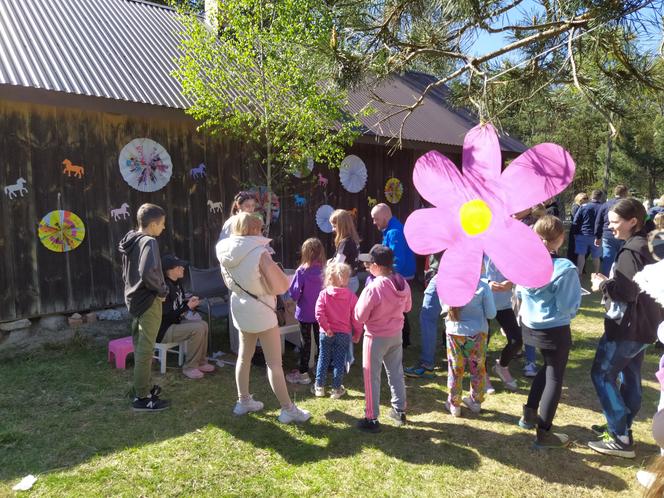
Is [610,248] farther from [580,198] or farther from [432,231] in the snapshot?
[432,231]

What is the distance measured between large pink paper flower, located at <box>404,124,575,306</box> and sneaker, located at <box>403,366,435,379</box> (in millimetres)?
2533

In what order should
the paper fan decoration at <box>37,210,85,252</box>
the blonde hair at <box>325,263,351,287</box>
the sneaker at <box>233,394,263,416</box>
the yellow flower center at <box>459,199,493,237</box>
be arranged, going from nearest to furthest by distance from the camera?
the yellow flower center at <box>459,199,493,237</box>, the sneaker at <box>233,394,263,416</box>, the blonde hair at <box>325,263,351,287</box>, the paper fan decoration at <box>37,210,85,252</box>

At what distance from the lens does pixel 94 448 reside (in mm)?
3262

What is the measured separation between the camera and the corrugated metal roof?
5.20 m

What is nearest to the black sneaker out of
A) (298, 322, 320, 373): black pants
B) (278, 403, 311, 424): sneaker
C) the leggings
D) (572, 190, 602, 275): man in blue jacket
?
(278, 403, 311, 424): sneaker

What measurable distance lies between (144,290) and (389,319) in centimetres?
190

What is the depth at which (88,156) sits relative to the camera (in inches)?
225

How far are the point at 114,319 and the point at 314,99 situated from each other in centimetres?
369

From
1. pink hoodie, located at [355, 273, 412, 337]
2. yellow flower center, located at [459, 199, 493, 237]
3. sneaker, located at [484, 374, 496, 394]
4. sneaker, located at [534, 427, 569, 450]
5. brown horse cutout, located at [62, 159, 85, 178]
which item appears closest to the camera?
yellow flower center, located at [459, 199, 493, 237]

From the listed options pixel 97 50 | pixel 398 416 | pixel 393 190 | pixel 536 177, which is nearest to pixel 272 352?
pixel 398 416

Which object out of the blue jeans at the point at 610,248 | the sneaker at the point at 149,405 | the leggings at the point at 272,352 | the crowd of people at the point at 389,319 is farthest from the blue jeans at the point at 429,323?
the blue jeans at the point at 610,248

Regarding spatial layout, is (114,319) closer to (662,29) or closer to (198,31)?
(198,31)

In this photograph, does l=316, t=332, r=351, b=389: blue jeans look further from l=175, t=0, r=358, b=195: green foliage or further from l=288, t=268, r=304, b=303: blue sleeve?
l=175, t=0, r=358, b=195: green foliage

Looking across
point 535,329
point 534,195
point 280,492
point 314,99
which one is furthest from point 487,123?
point 314,99
